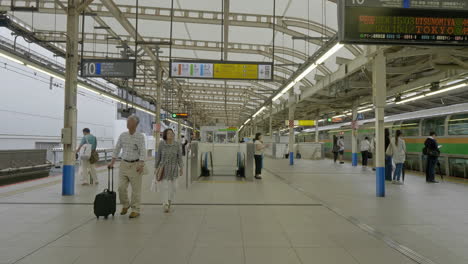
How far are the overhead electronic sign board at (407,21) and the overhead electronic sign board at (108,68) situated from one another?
19.2ft

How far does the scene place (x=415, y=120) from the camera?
14172 millimetres

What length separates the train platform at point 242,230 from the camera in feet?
11.6

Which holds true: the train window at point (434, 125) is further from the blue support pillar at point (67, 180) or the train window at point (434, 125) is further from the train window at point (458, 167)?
the blue support pillar at point (67, 180)

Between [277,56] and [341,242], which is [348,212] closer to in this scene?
[341,242]

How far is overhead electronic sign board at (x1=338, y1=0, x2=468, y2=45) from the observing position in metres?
5.09

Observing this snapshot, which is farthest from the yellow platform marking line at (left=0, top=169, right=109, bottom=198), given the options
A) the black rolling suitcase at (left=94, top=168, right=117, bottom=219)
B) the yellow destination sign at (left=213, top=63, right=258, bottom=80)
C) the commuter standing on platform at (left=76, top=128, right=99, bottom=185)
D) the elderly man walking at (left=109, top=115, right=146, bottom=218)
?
the yellow destination sign at (left=213, top=63, right=258, bottom=80)

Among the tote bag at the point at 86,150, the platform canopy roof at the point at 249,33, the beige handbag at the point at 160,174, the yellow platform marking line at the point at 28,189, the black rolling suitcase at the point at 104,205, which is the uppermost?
the platform canopy roof at the point at 249,33

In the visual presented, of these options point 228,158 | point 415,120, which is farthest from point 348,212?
point 415,120

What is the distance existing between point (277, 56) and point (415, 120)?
704 cm

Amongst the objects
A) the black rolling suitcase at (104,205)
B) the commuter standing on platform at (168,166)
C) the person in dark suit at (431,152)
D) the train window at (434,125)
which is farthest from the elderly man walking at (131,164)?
the train window at (434,125)

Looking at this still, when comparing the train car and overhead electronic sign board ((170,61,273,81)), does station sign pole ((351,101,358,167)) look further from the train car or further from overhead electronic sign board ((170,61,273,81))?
overhead electronic sign board ((170,61,273,81))

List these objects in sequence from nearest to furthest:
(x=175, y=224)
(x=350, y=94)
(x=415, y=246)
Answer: (x=415, y=246), (x=175, y=224), (x=350, y=94)

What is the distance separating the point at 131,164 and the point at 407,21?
5.13 m

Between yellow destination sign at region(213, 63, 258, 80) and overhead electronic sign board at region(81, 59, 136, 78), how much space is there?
231 cm
